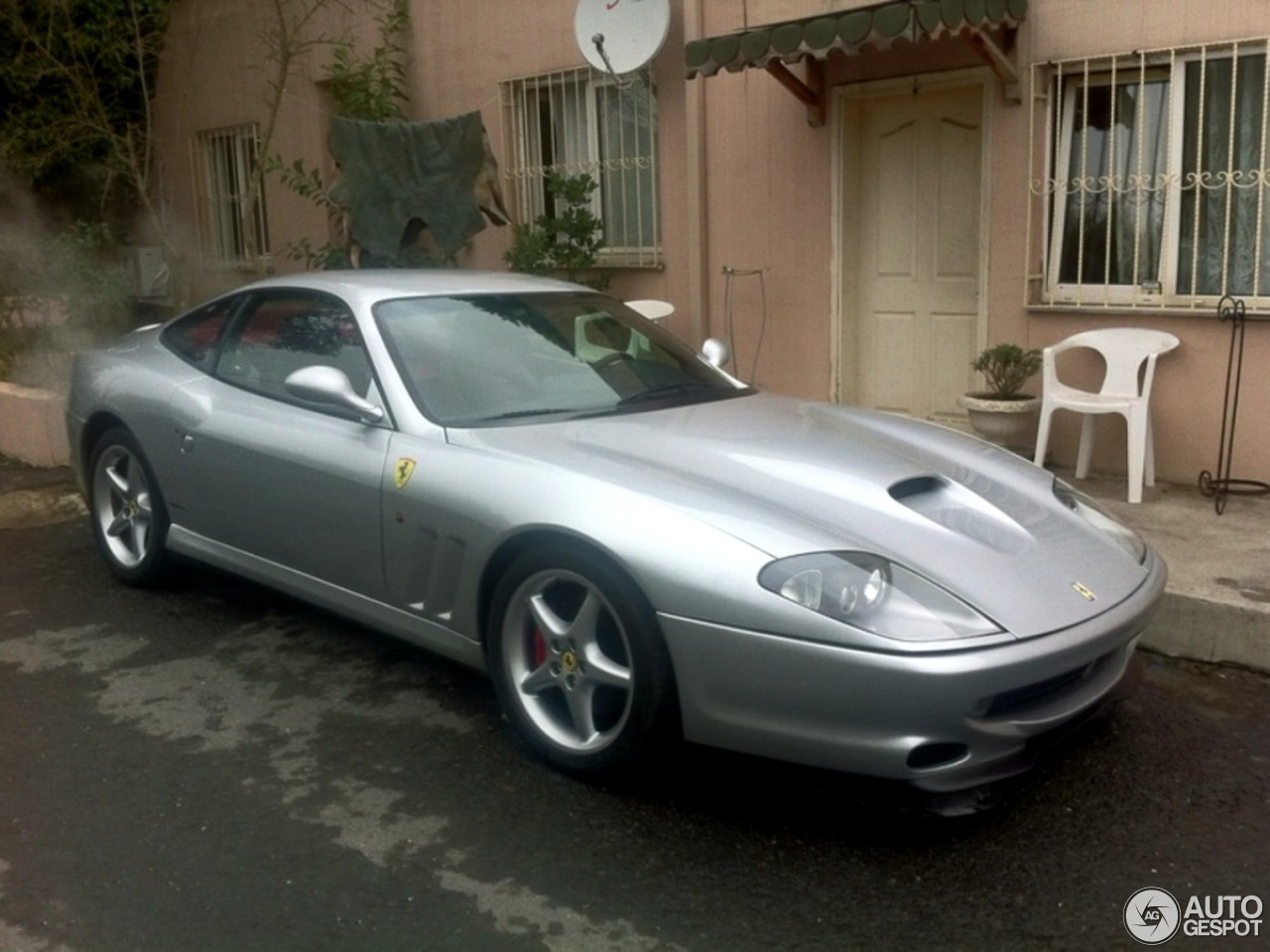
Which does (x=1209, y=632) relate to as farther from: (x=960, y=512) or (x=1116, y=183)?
(x=1116, y=183)

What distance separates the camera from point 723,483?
358 centimetres

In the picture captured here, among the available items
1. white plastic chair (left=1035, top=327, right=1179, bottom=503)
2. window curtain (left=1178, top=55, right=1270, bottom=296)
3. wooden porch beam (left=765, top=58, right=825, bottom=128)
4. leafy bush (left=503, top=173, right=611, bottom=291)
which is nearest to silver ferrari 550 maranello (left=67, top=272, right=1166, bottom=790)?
white plastic chair (left=1035, top=327, right=1179, bottom=503)

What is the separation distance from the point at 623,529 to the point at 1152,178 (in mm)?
4461

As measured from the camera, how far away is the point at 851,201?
790 centimetres

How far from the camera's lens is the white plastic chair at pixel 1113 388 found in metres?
6.34

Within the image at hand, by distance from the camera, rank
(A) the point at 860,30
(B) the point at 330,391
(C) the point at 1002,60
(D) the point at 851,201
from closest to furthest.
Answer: (B) the point at 330,391, (A) the point at 860,30, (C) the point at 1002,60, (D) the point at 851,201

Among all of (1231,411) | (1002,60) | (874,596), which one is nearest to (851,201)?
(1002,60)

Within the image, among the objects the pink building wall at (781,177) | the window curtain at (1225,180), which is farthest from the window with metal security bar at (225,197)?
the window curtain at (1225,180)

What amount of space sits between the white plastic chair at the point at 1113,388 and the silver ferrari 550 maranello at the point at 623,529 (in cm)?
213

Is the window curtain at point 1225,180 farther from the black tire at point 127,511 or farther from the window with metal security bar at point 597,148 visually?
the black tire at point 127,511

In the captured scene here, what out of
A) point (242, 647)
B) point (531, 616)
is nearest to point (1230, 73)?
point (531, 616)

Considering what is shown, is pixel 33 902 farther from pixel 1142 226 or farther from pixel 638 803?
pixel 1142 226

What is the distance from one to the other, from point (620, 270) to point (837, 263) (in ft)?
6.37

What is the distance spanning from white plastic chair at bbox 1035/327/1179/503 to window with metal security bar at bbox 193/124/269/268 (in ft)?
28.9
